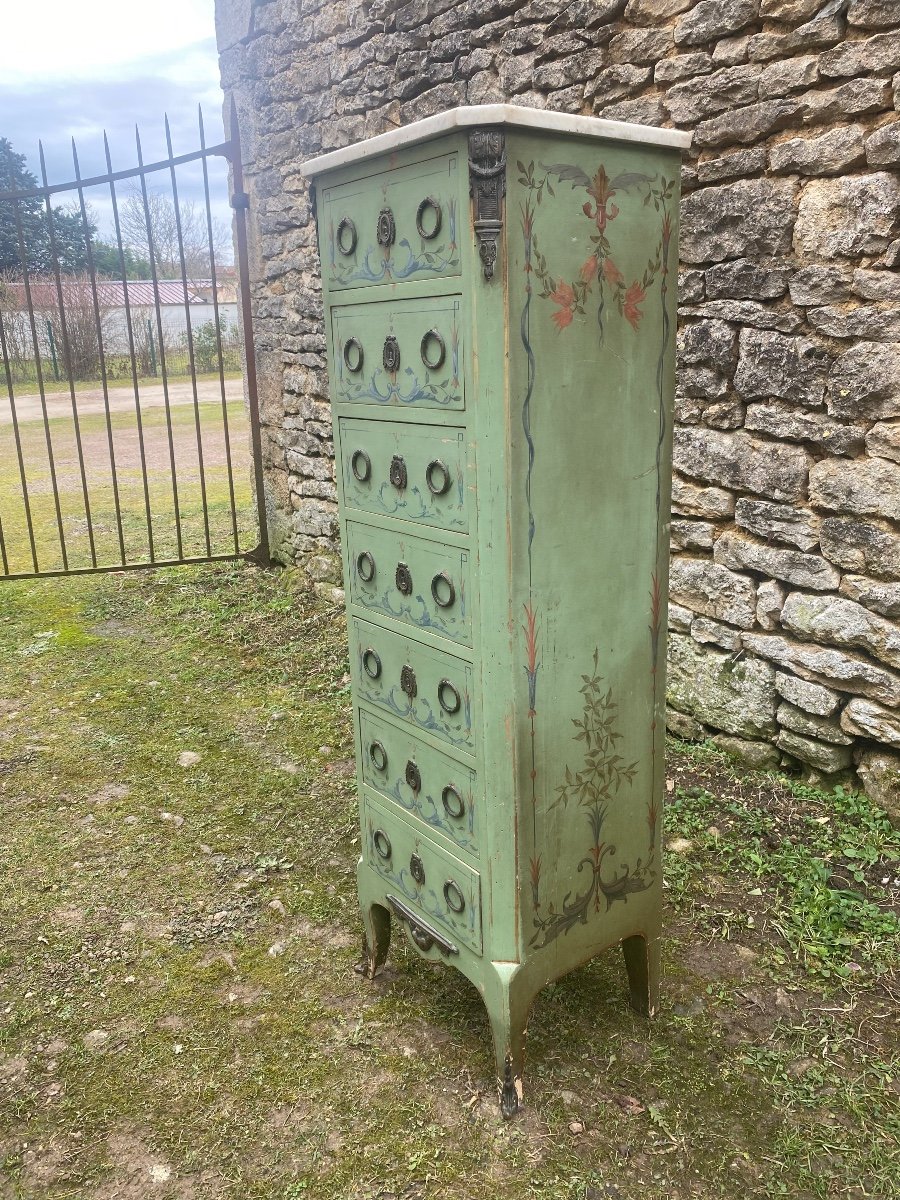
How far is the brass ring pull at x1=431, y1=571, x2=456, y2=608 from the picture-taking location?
1.87 metres

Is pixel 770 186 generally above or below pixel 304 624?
above

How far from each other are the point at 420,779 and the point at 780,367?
6.11ft

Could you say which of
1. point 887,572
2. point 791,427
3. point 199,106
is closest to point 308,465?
point 199,106

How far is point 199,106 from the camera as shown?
4895 mm

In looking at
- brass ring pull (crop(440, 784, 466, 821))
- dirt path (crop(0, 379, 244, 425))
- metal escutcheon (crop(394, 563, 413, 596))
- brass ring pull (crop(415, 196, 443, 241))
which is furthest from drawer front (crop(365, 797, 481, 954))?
dirt path (crop(0, 379, 244, 425))

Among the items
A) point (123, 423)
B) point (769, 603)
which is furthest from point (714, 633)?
point (123, 423)

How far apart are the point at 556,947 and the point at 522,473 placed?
109 centimetres

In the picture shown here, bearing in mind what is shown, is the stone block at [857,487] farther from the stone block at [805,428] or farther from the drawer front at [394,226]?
the drawer front at [394,226]

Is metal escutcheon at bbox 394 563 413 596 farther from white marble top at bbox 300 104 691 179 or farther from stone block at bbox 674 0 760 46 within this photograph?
stone block at bbox 674 0 760 46

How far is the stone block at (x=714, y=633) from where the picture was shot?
3.29m

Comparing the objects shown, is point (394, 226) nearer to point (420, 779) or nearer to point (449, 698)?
point (449, 698)

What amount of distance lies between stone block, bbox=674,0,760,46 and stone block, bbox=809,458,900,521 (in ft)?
4.62

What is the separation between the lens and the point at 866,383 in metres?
2.74

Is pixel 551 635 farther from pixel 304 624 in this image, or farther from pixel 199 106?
pixel 199 106
